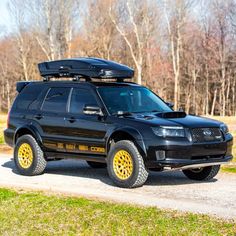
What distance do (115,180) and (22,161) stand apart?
2575 millimetres

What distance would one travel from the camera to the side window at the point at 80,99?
32.9 feet

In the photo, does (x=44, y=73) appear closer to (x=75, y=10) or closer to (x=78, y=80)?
(x=78, y=80)

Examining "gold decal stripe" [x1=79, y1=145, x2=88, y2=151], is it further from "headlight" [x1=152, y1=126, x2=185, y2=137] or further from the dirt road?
"headlight" [x1=152, y1=126, x2=185, y2=137]

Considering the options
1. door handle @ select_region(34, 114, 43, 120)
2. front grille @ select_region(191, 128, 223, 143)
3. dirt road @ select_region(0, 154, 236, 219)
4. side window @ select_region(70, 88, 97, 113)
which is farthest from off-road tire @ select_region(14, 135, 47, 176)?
front grille @ select_region(191, 128, 223, 143)

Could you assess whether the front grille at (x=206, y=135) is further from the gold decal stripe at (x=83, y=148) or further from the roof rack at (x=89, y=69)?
the roof rack at (x=89, y=69)

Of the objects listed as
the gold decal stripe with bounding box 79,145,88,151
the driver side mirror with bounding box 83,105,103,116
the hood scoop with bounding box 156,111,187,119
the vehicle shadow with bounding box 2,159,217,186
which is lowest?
the vehicle shadow with bounding box 2,159,217,186

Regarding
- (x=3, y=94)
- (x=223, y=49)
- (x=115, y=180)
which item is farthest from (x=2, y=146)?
(x=3, y=94)

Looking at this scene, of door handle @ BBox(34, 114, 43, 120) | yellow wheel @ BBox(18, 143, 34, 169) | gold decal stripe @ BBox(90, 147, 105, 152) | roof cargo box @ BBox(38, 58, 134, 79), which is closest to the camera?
gold decal stripe @ BBox(90, 147, 105, 152)

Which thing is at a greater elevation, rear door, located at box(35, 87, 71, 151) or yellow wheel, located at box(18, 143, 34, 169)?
rear door, located at box(35, 87, 71, 151)

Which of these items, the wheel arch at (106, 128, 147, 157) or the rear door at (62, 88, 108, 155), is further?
the rear door at (62, 88, 108, 155)

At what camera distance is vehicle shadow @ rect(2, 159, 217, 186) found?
393 inches

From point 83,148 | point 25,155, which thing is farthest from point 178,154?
point 25,155

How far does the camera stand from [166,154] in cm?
870

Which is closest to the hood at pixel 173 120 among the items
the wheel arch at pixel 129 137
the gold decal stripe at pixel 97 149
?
the wheel arch at pixel 129 137
